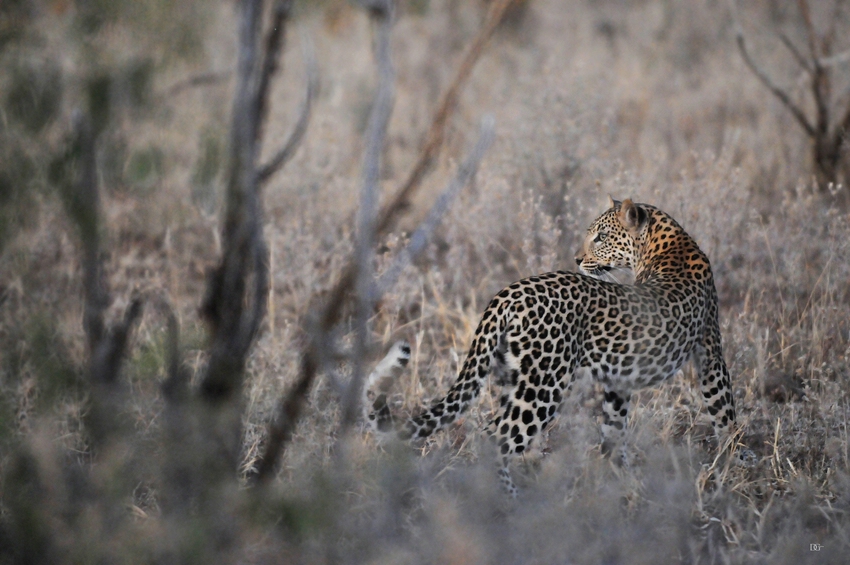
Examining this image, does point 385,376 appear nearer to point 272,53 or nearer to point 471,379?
point 471,379

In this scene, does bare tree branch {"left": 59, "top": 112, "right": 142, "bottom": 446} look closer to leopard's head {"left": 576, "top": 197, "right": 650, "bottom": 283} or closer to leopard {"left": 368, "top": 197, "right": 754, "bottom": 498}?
leopard {"left": 368, "top": 197, "right": 754, "bottom": 498}

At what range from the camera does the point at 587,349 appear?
4.07m

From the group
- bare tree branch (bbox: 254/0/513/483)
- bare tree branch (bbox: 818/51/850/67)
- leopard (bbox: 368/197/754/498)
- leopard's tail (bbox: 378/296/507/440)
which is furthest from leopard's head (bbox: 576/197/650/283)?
bare tree branch (bbox: 818/51/850/67)

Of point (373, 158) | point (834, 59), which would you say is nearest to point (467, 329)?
point (373, 158)

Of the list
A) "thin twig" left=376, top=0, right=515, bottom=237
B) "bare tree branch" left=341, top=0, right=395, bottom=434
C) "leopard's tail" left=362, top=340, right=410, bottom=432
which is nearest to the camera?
"bare tree branch" left=341, top=0, right=395, bottom=434

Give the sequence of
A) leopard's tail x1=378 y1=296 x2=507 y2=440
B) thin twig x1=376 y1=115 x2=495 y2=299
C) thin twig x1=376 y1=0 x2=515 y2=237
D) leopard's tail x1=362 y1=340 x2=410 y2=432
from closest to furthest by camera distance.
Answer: thin twig x1=376 y1=115 x2=495 y2=299 < thin twig x1=376 y1=0 x2=515 y2=237 < leopard's tail x1=362 y1=340 x2=410 y2=432 < leopard's tail x1=378 y1=296 x2=507 y2=440

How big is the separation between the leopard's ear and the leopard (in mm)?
20

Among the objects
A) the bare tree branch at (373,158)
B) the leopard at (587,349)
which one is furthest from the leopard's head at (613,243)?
the bare tree branch at (373,158)

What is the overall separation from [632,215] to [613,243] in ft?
0.66

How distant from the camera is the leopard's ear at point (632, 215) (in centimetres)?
471

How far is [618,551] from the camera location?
3.14 m

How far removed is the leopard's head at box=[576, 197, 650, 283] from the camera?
15.7 ft

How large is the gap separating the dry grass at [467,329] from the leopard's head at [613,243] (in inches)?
8.8

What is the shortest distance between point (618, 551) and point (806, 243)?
131 inches
